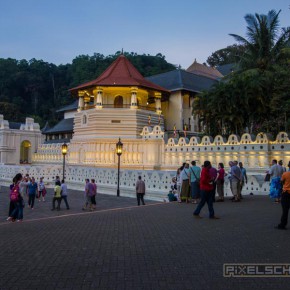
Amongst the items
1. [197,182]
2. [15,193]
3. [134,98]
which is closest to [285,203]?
[197,182]

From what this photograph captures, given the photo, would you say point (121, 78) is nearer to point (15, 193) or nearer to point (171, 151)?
point (171, 151)

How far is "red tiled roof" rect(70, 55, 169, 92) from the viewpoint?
35938 mm

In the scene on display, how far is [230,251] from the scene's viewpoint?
22.1ft

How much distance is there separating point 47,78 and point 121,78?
66516 mm

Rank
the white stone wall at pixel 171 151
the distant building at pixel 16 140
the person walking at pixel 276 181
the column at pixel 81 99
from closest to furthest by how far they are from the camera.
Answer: the person walking at pixel 276 181 < the white stone wall at pixel 171 151 < the column at pixel 81 99 < the distant building at pixel 16 140

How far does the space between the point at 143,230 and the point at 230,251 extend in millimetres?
2859

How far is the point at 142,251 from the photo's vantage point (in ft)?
22.5

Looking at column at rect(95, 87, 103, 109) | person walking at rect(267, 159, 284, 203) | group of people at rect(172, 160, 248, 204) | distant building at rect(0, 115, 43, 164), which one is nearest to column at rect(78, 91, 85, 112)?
column at rect(95, 87, 103, 109)

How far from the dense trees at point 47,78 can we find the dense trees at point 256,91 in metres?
47.1

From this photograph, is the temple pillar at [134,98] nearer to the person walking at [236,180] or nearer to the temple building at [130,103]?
the temple building at [130,103]

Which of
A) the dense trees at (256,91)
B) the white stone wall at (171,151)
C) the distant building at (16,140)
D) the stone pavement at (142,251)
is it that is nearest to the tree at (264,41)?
the dense trees at (256,91)

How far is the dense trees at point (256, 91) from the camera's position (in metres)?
23.8

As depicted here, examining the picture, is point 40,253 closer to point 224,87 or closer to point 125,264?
point 125,264

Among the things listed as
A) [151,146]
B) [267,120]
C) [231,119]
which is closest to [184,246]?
[231,119]
